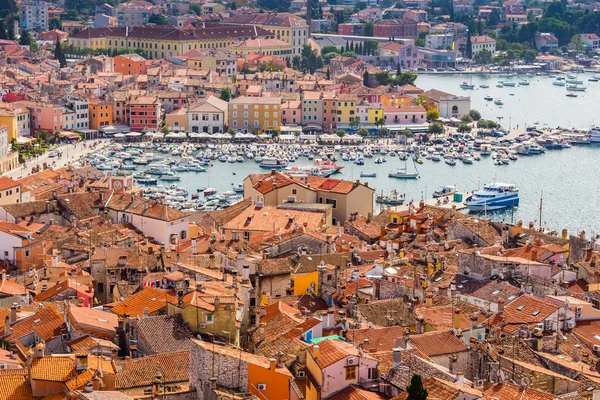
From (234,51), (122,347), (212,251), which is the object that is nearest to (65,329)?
(122,347)

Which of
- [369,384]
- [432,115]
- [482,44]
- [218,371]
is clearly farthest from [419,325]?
[482,44]

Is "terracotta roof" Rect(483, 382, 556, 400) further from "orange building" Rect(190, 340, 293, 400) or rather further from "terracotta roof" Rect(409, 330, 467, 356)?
"orange building" Rect(190, 340, 293, 400)

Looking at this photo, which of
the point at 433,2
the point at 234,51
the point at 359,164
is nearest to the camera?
the point at 359,164

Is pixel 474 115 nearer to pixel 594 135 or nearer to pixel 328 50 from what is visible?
pixel 594 135

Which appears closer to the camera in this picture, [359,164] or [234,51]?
[359,164]

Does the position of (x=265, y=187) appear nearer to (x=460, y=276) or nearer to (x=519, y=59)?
(x=460, y=276)

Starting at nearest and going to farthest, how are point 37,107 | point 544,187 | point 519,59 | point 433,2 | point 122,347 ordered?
point 122,347 < point 544,187 < point 37,107 < point 519,59 < point 433,2
